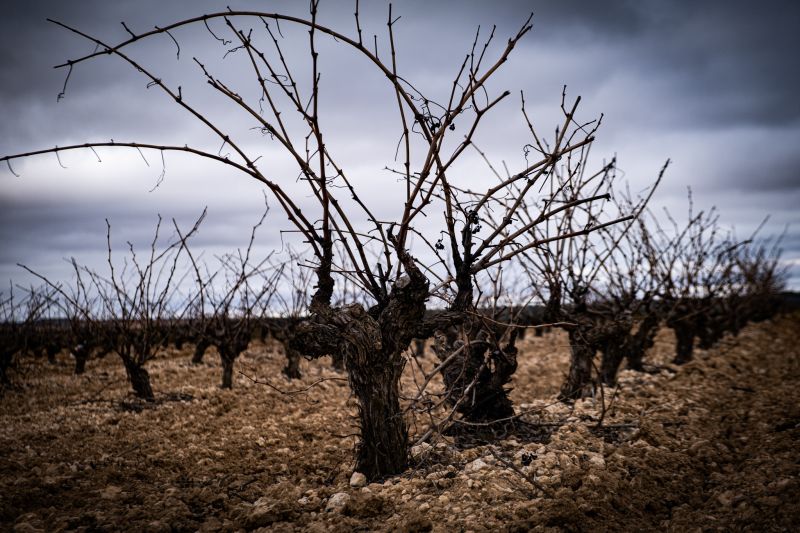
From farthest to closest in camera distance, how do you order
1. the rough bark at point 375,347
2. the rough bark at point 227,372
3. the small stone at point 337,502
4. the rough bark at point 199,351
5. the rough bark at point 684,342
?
the rough bark at point 199,351, the rough bark at point 684,342, the rough bark at point 227,372, the rough bark at point 375,347, the small stone at point 337,502

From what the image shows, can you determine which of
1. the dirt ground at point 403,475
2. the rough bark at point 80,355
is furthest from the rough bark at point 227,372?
the rough bark at point 80,355

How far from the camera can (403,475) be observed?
3.29 metres

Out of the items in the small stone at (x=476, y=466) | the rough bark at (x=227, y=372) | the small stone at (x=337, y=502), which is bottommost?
the small stone at (x=337, y=502)

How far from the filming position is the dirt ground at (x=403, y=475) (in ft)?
8.98

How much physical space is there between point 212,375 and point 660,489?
7.35 m

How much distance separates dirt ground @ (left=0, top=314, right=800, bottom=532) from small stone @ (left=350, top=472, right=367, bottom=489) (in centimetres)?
9

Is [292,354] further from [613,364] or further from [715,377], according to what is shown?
[715,377]

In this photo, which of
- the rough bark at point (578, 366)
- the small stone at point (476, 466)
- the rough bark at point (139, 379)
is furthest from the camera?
Answer: the rough bark at point (139, 379)

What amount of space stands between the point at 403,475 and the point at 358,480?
0.98ft

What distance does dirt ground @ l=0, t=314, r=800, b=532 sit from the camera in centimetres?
274

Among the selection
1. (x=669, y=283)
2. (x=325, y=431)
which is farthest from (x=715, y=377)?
(x=325, y=431)

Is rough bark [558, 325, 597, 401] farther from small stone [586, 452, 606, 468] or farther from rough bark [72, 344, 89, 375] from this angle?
rough bark [72, 344, 89, 375]

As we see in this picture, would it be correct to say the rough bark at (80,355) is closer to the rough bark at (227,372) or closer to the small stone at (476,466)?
the rough bark at (227,372)

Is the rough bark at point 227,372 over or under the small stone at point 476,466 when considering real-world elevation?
over
